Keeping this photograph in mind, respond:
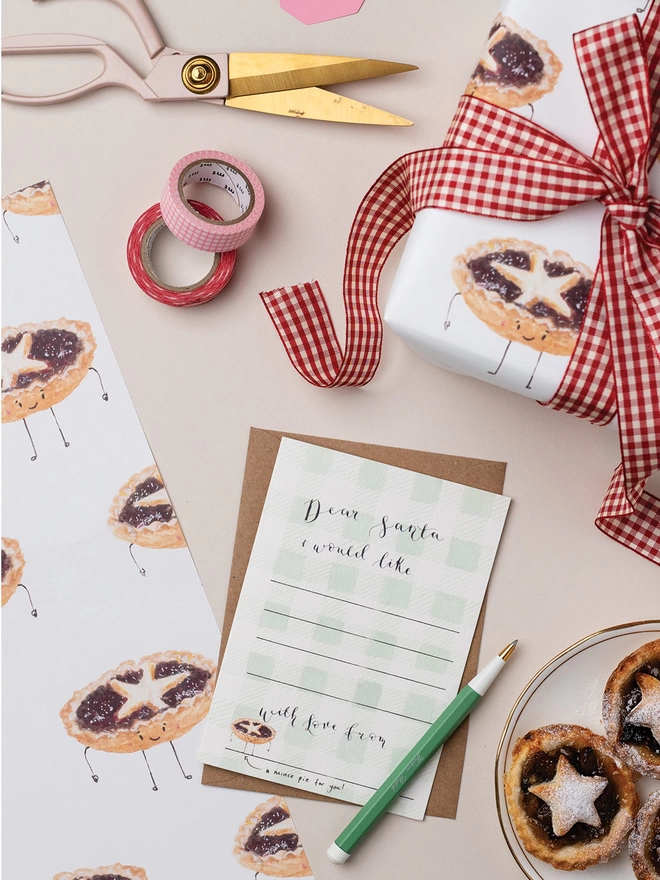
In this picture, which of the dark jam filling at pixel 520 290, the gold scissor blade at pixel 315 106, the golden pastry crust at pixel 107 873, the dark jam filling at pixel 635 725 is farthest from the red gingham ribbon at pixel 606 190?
the golden pastry crust at pixel 107 873

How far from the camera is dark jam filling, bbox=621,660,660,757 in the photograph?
767 mm

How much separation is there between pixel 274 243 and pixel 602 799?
68cm

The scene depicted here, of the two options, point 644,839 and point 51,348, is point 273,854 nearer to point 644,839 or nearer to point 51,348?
point 644,839

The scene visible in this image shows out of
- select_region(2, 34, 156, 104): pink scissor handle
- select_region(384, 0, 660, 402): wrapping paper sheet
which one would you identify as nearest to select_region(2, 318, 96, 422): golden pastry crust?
select_region(2, 34, 156, 104): pink scissor handle

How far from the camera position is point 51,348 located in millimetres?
793

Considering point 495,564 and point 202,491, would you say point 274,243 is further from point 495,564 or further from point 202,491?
point 495,564

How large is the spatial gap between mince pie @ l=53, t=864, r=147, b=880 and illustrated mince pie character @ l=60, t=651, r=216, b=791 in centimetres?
9

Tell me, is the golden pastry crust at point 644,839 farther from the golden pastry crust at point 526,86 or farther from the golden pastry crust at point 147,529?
the golden pastry crust at point 526,86

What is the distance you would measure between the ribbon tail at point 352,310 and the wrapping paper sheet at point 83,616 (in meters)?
0.20

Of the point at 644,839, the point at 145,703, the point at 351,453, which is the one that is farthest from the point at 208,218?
the point at 644,839

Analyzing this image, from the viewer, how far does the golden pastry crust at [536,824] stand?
754mm

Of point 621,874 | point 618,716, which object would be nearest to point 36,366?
point 618,716

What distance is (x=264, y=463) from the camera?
79cm

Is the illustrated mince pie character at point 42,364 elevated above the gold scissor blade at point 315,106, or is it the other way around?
the gold scissor blade at point 315,106
